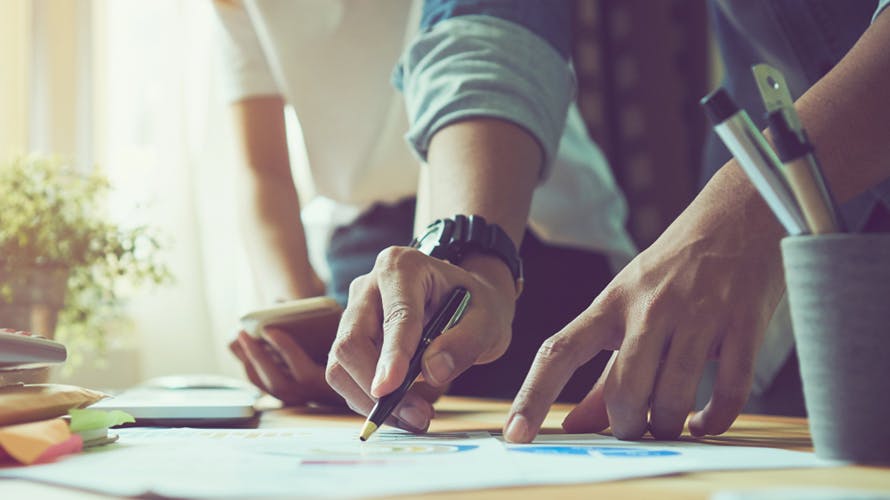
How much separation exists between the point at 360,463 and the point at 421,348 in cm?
16

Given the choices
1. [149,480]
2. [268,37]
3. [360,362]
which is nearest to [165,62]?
[268,37]

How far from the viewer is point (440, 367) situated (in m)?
0.56

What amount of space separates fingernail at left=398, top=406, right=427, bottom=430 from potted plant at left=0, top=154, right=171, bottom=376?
0.69 metres

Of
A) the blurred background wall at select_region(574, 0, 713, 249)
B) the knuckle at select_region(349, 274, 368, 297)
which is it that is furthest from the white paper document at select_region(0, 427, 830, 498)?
the blurred background wall at select_region(574, 0, 713, 249)

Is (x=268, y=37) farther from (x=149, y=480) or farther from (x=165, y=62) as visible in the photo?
(x=149, y=480)

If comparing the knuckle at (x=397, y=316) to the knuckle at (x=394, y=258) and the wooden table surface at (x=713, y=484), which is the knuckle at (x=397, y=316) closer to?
the knuckle at (x=394, y=258)

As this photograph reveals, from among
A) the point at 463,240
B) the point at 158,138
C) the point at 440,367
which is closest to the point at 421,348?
the point at 440,367

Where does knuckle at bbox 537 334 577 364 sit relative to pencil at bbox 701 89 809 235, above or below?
below

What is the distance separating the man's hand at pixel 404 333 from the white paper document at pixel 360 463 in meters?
0.04

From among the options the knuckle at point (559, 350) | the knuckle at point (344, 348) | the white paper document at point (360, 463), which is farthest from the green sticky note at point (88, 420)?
the knuckle at point (559, 350)

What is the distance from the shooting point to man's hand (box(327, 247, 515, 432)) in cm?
56

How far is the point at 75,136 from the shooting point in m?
1.91

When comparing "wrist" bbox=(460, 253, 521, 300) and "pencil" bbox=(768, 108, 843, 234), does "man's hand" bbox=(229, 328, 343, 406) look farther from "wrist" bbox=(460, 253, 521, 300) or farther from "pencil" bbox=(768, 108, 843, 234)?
"pencil" bbox=(768, 108, 843, 234)

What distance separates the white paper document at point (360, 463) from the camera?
354 millimetres
